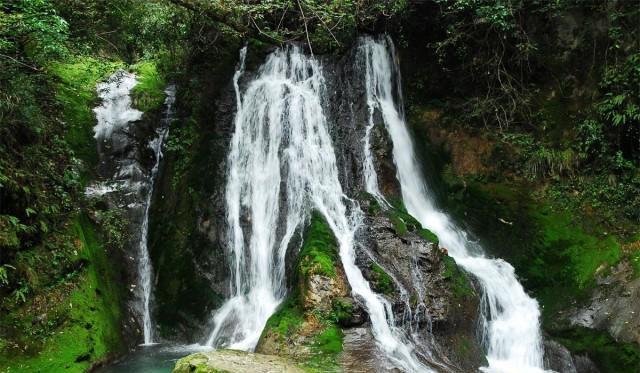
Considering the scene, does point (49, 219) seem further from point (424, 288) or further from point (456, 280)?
point (456, 280)

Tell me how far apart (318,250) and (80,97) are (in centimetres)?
739

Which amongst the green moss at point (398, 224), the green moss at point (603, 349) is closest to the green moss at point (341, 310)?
the green moss at point (398, 224)

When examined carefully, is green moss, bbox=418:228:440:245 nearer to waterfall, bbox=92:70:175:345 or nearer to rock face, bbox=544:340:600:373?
rock face, bbox=544:340:600:373

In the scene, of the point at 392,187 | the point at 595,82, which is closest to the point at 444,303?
the point at 392,187

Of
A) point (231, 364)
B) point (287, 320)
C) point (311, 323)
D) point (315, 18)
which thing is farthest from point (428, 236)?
point (315, 18)

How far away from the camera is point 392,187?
10.7 m

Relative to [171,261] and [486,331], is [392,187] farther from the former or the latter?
[171,261]

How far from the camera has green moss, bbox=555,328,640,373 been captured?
7762mm

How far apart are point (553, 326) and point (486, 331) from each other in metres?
1.34

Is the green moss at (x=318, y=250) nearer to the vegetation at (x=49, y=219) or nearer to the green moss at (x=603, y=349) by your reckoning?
the vegetation at (x=49, y=219)

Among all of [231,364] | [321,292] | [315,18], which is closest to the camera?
[231,364]

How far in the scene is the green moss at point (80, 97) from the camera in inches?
416

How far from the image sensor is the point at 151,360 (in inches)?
310

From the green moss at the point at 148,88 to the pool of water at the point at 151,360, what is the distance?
6.06 meters
